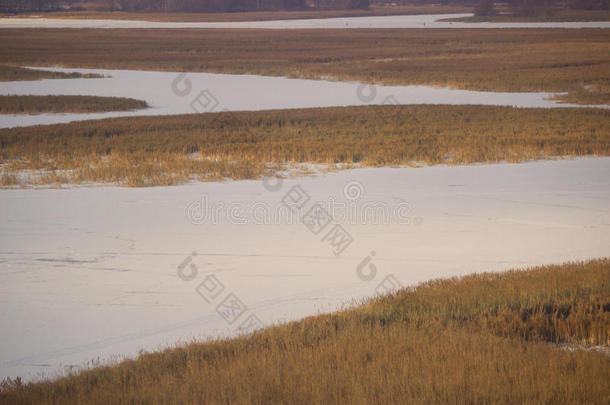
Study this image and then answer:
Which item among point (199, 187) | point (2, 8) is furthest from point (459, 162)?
point (2, 8)

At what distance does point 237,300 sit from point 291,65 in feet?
151

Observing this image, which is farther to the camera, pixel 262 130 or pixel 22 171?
pixel 262 130

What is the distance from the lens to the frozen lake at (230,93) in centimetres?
3209

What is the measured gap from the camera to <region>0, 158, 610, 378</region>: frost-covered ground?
28.3 ft

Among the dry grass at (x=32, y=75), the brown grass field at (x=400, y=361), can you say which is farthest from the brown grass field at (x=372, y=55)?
the brown grass field at (x=400, y=361)

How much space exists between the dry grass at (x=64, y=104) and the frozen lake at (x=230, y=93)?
841 millimetres

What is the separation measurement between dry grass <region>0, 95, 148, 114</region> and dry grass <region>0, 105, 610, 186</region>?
510 cm

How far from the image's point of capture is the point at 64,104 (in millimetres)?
32281

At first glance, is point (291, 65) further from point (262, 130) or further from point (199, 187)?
point (199, 187)

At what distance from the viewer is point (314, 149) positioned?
2100cm

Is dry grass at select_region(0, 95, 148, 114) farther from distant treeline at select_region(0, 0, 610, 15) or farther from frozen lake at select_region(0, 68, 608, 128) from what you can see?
distant treeline at select_region(0, 0, 610, 15)

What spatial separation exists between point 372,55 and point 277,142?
41.0 m

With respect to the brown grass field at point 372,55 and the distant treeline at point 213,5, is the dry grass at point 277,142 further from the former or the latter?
Result: the distant treeline at point 213,5

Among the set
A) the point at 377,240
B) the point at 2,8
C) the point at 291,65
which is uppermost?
the point at 2,8
